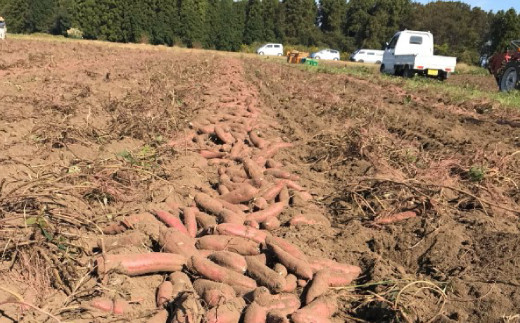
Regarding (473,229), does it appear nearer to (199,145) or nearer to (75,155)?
(199,145)

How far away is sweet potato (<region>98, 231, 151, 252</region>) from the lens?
2.35m

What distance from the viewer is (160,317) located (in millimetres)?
1943

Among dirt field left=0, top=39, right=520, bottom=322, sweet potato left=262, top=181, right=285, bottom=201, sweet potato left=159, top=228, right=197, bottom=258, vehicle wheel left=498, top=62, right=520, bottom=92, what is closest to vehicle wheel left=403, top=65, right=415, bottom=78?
vehicle wheel left=498, top=62, right=520, bottom=92

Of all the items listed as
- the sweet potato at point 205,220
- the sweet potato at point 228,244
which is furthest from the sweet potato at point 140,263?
the sweet potato at point 205,220

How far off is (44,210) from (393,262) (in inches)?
83.4

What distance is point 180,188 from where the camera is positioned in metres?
3.44

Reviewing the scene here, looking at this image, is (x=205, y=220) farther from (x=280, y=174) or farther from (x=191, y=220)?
(x=280, y=174)

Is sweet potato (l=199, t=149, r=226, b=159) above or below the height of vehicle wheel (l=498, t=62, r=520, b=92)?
below

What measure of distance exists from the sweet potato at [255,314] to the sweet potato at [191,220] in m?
0.88

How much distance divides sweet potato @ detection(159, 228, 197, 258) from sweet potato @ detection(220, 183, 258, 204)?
0.85 m

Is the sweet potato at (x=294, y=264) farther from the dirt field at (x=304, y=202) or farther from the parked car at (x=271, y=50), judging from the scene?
the parked car at (x=271, y=50)

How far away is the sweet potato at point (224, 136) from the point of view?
489 cm

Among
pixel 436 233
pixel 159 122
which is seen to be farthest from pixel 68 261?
pixel 159 122

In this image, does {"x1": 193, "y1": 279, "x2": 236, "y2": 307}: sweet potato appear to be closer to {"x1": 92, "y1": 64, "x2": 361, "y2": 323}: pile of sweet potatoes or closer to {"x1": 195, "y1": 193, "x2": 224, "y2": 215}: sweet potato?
{"x1": 92, "y1": 64, "x2": 361, "y2": 323}: pile of sweet potatoes
